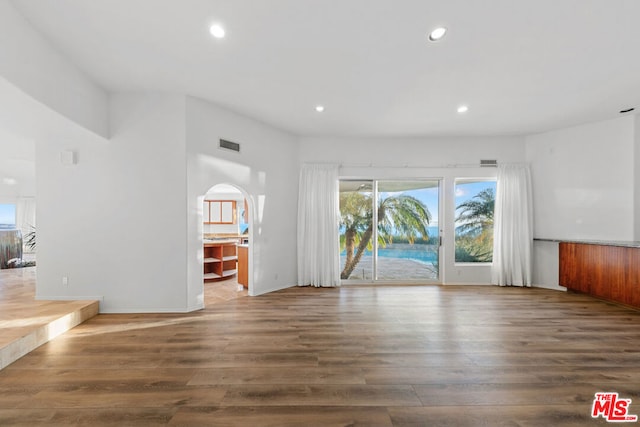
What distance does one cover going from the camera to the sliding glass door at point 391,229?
5.72 m

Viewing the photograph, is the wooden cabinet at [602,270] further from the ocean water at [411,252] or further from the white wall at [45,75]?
the white wall at [45,75]

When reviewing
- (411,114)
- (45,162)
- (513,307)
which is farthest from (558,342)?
(45,162)

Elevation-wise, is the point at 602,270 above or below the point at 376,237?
below

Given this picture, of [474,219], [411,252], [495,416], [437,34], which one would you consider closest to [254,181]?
[437,34]

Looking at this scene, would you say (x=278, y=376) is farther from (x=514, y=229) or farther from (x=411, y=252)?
(x=514, y=229)

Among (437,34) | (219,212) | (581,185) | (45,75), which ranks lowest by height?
(219,212)

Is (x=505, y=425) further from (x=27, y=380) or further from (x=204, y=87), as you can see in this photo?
(x=204, y=87)

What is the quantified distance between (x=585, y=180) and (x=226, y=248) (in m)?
7.31

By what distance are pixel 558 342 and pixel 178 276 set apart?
4.66 metres

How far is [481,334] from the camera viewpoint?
3109 millimetres

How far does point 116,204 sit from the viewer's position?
377 cm

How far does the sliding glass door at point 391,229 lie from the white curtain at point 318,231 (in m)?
0.40

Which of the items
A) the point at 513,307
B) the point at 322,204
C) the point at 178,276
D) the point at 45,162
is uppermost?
the point at 45,162

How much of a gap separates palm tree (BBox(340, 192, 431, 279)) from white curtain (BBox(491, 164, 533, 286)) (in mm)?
1420
